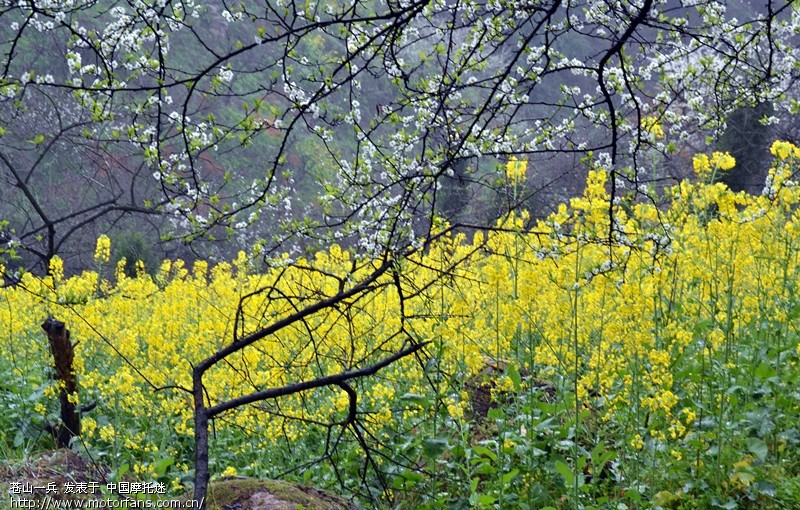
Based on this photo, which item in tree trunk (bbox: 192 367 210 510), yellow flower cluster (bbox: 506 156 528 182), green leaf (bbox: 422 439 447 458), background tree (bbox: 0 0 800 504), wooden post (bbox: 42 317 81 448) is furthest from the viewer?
wooden post (bbox: 42 317 81 448)

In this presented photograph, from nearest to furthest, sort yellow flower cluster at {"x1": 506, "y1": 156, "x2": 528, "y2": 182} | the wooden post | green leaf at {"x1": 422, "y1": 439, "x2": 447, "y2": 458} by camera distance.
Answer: green leaf at {"x1": 422, "y1": 439, "x2": 447, "y2": 458}
yellow flower cluster at {"x1": 506, "y1": 156, "x2": 528, "y2": 182}
the wooden post

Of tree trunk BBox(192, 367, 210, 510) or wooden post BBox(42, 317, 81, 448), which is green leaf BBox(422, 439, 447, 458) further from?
wooden post BBox(42, 317, 81, 448)

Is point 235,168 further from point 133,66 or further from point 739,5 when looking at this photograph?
point 133,66

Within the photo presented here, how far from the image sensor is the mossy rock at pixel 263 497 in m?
3.56

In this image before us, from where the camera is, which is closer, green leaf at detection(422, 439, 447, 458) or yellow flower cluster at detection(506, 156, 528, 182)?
green leaf at detection(422, 439, 447, 458)

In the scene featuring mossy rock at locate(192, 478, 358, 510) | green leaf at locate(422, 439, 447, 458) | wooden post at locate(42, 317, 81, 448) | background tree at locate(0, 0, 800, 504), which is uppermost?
background tree at locate(0, 0, 800, 504)

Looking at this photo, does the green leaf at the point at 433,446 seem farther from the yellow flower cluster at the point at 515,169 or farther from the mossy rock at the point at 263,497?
the yellow flower cluster at the point at 515,169

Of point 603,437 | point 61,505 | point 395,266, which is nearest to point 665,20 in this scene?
point 395,266

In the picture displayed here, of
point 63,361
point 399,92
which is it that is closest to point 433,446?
point 399,92

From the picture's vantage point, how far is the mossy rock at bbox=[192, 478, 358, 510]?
3.56 meters

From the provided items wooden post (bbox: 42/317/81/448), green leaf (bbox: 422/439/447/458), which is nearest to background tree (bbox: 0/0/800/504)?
green leaf (bbox: 422/439/447/458)

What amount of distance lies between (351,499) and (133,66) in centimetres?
248

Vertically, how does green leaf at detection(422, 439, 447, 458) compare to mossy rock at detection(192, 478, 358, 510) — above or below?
above

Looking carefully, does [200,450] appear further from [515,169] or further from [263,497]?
[515,169]
